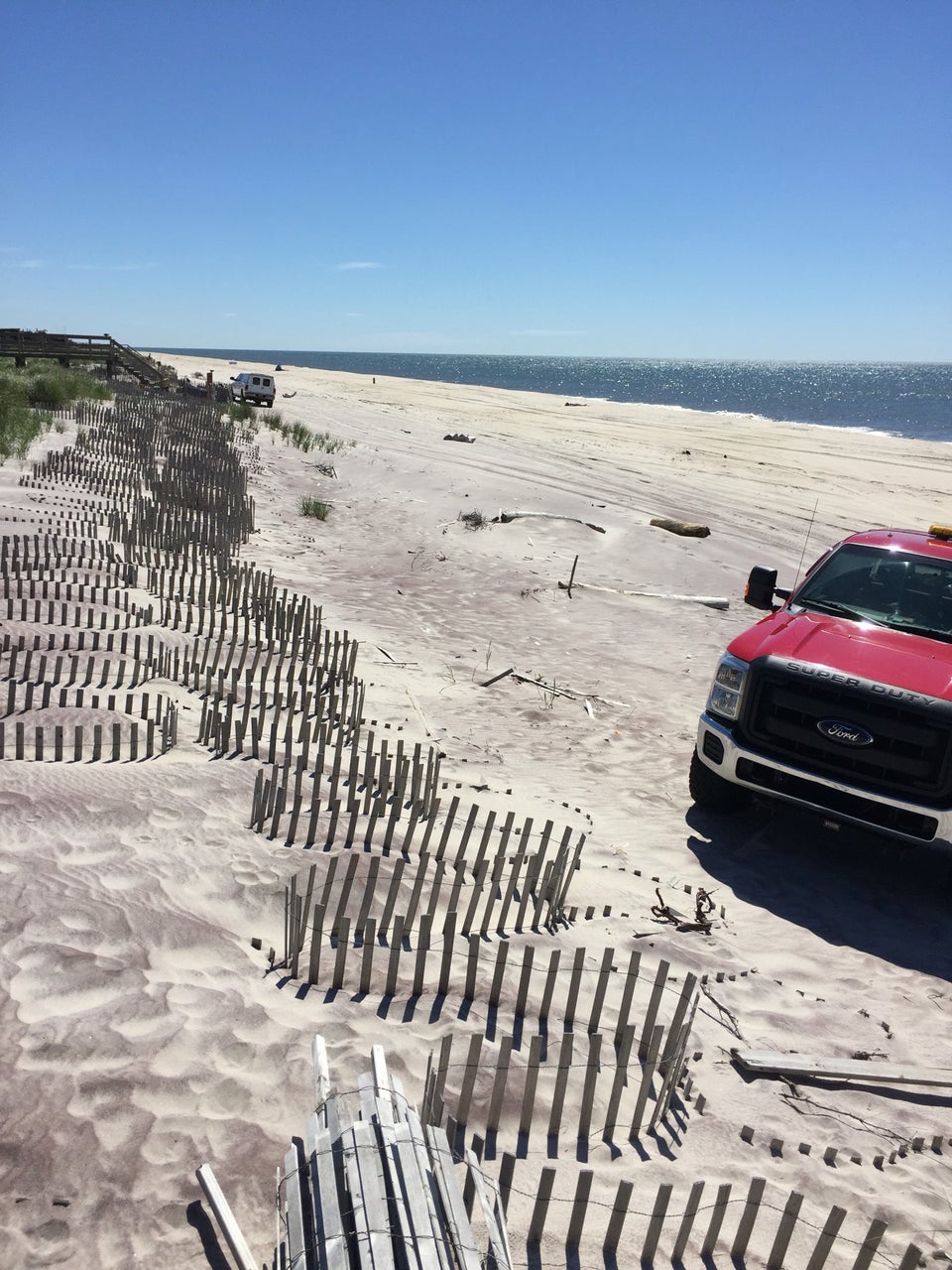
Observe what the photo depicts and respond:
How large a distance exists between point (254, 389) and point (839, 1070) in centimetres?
3698

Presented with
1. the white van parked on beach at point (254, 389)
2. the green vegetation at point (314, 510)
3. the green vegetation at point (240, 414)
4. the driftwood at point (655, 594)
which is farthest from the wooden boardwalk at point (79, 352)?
the driftwood at point (655, 594)

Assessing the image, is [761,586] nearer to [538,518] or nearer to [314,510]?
[538,518]

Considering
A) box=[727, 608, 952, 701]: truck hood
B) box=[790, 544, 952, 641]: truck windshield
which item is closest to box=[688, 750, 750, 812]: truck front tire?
box=[727, 608, 952, 701]: truck hood

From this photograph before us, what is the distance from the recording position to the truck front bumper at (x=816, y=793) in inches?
221

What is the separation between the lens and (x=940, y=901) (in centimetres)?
606

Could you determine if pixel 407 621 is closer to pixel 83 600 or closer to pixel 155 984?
pixel 83 600

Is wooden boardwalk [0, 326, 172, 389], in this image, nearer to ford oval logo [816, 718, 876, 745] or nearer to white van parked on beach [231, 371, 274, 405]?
white van parked on beach [231, 371, 274, 405]

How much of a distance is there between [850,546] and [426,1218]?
634cm

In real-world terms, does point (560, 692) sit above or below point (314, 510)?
below

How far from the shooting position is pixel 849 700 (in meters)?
5.87

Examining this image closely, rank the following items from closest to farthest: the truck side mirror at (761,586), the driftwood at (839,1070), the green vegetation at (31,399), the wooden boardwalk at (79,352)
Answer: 1. the driftwood at (839,1070)
2. the truck side mirror at (761,586)
3. the green vegetation at (31,399)
4. the wooden boardwalk at (79,352)

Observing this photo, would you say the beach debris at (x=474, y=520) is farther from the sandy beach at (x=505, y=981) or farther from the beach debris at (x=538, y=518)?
the sandy beach at (x=505, y=981)

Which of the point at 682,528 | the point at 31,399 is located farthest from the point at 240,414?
the point at 682,528

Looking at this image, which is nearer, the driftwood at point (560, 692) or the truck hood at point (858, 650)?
the truck hood at point (858, 650)
